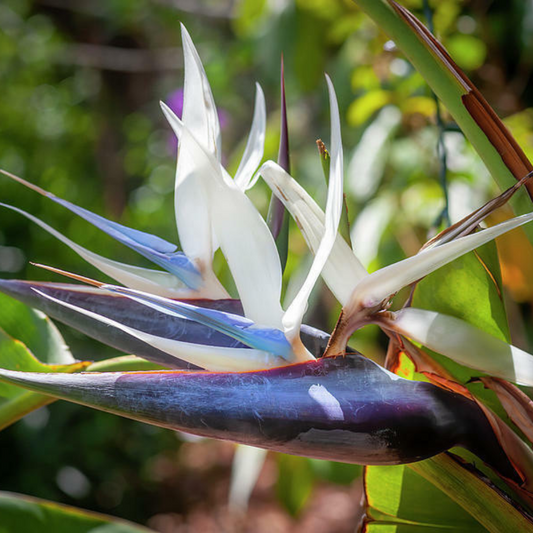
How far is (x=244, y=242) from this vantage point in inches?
12.2

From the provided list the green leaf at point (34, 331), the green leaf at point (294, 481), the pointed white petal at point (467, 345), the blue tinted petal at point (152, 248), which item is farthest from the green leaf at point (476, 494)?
the green leaf at point (294, 481)

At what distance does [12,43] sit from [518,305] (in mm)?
3018

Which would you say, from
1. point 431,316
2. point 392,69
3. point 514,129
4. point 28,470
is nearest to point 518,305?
point 514,129

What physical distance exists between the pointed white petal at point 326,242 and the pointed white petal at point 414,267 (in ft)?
0.07

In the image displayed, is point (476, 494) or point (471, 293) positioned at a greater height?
point (471, 293)

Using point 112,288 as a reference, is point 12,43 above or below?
above

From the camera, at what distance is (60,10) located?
11.3 ft

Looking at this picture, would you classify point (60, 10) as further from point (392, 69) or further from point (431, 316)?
point (431, 316)

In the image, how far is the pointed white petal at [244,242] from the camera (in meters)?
0.30

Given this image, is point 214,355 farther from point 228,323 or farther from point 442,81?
point 442,81

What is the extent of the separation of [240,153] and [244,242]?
1.07 m

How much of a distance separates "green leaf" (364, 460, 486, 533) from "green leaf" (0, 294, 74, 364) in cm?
24

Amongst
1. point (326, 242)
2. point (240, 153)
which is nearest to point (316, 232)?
point (326, 242)

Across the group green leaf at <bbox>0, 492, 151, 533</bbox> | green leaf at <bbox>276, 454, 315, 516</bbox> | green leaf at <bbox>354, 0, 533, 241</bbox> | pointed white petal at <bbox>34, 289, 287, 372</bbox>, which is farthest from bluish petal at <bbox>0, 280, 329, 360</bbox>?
green leaf at <bbox>276, 454, 315, 516</bbox>
